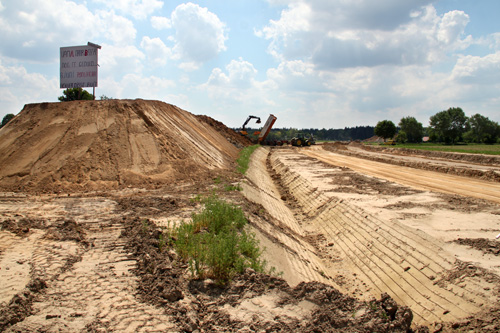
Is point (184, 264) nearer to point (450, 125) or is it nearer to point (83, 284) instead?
point (83, 284)

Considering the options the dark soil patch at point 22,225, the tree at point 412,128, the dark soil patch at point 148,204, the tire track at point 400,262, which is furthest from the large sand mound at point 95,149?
the tree at point 412,128

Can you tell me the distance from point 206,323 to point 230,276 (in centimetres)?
109

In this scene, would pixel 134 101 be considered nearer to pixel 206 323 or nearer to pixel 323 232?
pixel 323 232

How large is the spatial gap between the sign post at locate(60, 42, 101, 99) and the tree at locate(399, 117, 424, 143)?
93107 millimetres

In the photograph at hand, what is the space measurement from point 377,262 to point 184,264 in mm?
4385

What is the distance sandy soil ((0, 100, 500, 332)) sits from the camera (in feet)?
14.3

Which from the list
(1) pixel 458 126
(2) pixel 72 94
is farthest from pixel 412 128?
(2) pixel 72 94

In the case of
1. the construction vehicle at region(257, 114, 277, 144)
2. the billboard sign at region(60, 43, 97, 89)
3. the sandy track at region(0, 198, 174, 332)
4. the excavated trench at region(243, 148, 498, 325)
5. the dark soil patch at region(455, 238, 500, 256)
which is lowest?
the excavated trench at region(243, 148, 498, 325)

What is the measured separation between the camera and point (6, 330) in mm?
3576

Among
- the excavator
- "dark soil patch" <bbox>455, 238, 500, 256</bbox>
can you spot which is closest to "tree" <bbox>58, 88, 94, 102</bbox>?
the excavator

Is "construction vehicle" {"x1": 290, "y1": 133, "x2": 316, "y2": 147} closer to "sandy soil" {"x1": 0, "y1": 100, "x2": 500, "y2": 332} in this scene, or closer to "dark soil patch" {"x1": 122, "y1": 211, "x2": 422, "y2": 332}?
"sandy soil" {"x1": 0, "y1": 100, "x2": 500, "y2": 332}

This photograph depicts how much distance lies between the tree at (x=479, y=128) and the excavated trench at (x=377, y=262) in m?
83.5

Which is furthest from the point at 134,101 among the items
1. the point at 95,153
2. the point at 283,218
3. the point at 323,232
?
A: the point at 323,232

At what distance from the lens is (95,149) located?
14.6 meters
